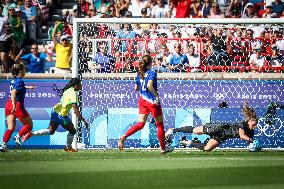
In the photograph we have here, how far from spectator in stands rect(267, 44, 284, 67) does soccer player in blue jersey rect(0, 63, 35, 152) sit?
6487 mm

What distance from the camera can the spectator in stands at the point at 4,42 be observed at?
2492 cm

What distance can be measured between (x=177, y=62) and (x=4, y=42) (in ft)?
18.5

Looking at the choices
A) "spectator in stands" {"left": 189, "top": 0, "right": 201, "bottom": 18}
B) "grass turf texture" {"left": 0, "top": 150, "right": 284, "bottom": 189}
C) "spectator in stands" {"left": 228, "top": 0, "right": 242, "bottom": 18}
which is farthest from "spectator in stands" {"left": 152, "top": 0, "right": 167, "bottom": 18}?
"grass turf texture" {"left": 0, "top": 150, "right": 284, "bottom": 189}

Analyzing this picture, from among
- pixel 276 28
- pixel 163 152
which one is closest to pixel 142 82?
pixel 163 152

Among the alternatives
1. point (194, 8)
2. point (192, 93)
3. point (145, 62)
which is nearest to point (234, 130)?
point (145, 62)

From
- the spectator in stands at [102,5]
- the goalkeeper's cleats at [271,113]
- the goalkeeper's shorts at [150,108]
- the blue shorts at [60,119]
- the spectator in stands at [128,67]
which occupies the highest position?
the spectator in stands at [102,5]

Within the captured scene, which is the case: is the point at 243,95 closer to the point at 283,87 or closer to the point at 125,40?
the point at 283,87

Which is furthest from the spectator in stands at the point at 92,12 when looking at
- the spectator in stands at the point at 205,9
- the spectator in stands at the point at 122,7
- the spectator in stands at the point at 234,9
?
the spectator in stands at the point at 234,9

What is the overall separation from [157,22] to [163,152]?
3.52 meters

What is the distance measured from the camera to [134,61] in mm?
22719

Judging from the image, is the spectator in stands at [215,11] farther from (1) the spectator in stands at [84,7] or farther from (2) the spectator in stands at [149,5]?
(1) the spectator in stands at [84,7]

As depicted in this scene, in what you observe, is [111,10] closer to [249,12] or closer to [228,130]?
[249,12]

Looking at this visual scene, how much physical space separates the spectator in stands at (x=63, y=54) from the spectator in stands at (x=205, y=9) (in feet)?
13.5

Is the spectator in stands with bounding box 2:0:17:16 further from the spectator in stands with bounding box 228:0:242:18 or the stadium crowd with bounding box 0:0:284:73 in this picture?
the spectator in stands with bounding box 228:0:242:18
